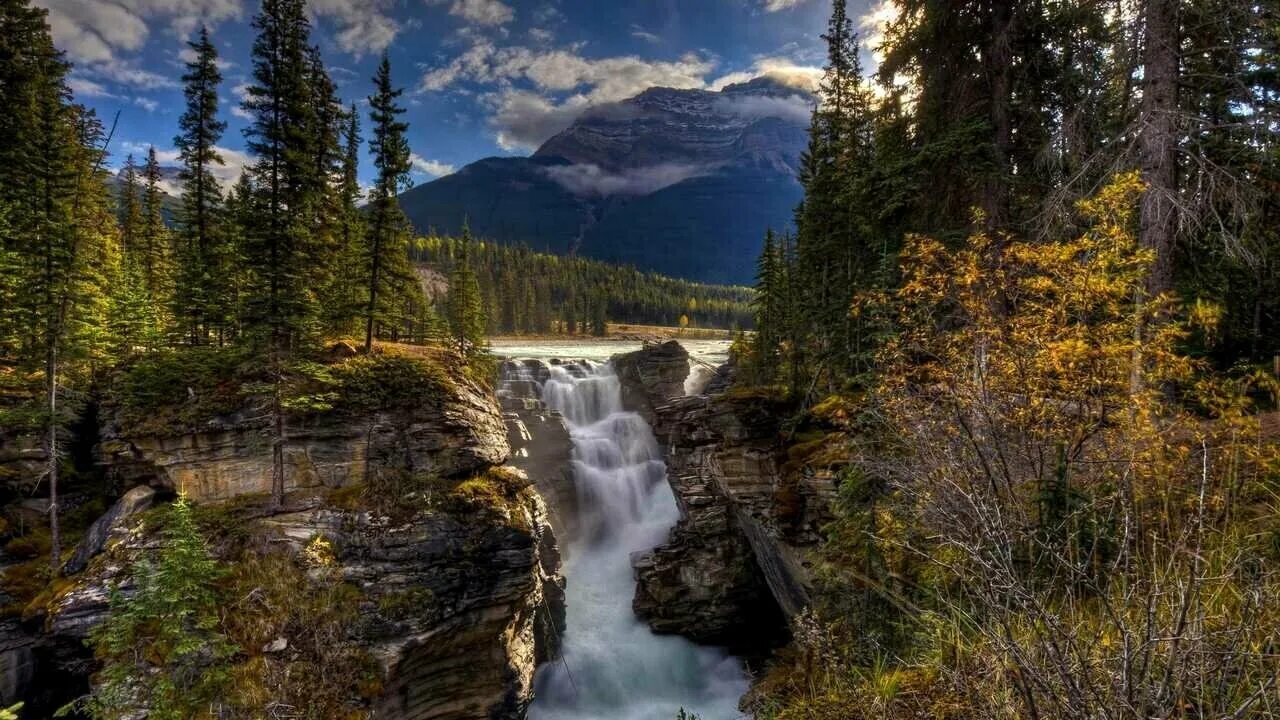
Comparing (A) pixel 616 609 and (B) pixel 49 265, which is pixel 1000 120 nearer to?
(A) pixel 616 609

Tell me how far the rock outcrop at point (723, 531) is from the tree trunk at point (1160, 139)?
1228 centimetres

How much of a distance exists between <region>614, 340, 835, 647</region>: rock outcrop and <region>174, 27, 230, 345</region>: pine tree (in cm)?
Answer: 2023

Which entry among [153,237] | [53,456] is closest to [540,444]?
[53,456]

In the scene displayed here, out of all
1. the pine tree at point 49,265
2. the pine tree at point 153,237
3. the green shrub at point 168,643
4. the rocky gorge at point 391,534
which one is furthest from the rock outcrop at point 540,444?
the pine tree at point 153,237

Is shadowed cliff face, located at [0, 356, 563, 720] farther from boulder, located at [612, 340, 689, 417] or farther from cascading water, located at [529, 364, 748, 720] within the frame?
boulder, located at [612, 340, 689, 417]

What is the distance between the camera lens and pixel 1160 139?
7988 millimetres

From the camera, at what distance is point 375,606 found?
1532cm

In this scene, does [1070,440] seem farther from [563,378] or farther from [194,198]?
[563,378]

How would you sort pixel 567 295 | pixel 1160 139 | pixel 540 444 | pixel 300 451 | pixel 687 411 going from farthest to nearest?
1. pixel 567 295
2. pixel 540 444
3. pixel 687 411
4. pixel 300 451
5. pixel 1160 139

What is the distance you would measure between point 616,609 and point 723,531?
7.15 metres

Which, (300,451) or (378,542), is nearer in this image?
(378,542)

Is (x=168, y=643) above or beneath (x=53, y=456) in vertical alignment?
beneath

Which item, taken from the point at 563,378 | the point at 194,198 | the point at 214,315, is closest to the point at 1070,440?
the point at 214,315

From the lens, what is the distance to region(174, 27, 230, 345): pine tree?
22094 mm
